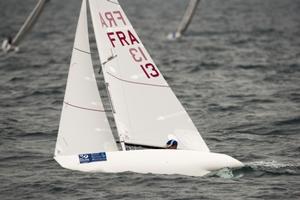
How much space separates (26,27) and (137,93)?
2706cm

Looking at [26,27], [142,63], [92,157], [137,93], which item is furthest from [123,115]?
[26,27]

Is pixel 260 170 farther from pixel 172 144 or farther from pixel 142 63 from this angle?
pixel 142 63

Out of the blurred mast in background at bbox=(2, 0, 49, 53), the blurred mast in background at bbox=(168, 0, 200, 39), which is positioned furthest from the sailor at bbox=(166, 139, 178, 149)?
the blurred mast in background at bbox=(168, 0, 200, 39)

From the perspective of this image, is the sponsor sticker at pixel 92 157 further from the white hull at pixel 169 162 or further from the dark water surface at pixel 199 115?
the dark water surface at pixel 199 115

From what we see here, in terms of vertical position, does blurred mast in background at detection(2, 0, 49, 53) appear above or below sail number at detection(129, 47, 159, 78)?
below

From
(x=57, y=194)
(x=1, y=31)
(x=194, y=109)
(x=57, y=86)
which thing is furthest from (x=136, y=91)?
(x=1, y=31)

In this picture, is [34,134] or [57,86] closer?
[34,134]

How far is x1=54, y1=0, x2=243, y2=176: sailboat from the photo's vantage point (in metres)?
22.3

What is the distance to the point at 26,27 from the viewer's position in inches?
1913

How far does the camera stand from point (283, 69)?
46.3 m

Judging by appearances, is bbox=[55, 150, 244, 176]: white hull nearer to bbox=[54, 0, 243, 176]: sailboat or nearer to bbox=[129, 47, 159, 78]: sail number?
bbox=[54, 0, 243, 176]: sailboat

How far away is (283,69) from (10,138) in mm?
22439

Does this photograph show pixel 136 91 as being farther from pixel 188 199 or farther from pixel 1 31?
pixel 1 31

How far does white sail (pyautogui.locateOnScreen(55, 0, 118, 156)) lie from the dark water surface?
989mm
